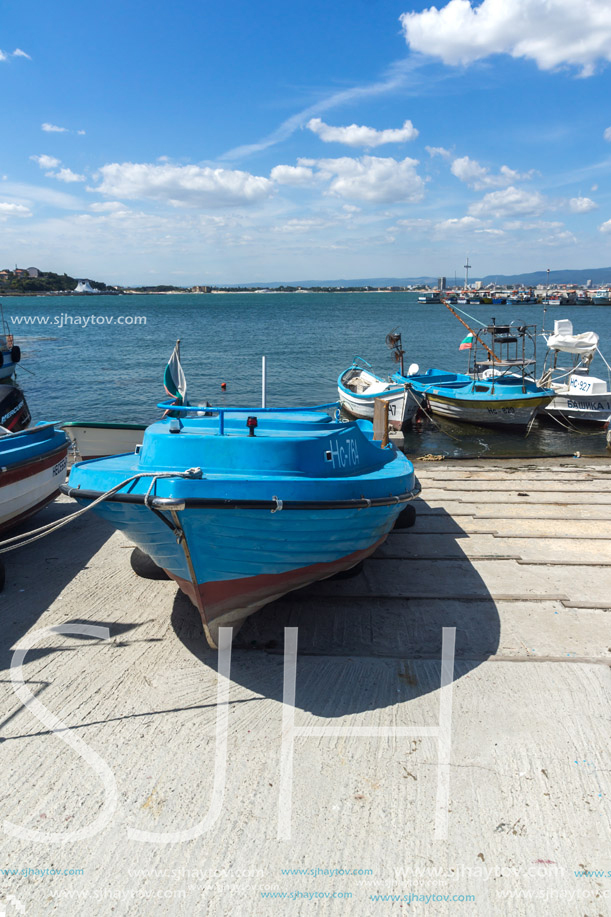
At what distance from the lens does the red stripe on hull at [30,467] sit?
23.8 ft

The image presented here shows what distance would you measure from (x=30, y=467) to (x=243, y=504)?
451 centimetres

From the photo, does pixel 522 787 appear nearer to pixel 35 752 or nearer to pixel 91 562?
pixel 35 752

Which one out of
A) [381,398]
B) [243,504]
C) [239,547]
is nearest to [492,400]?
[381,398]

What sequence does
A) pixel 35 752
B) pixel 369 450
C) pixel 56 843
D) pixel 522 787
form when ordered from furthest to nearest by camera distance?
pixel 369 450, pixel 35 752, pixel 522 787, pixel 56 843

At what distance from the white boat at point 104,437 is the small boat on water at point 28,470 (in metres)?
2.03

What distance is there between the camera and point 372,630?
18.8 feet

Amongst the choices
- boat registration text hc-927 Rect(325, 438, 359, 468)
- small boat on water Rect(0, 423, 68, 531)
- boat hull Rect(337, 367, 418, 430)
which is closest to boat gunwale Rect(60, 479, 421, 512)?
boat registration text hc-927 Rect(325, 438, 359, 468)

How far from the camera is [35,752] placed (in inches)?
167

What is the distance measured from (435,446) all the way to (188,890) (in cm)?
1775

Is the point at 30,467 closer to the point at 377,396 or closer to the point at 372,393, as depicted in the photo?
the point at 377,396

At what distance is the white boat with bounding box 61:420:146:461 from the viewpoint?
424 inches

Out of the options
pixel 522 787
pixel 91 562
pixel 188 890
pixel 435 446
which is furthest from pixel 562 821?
pixel 435 446

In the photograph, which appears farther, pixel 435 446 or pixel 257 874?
pixel 435 446

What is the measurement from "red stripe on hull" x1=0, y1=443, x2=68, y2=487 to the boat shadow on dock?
9.46 feet
